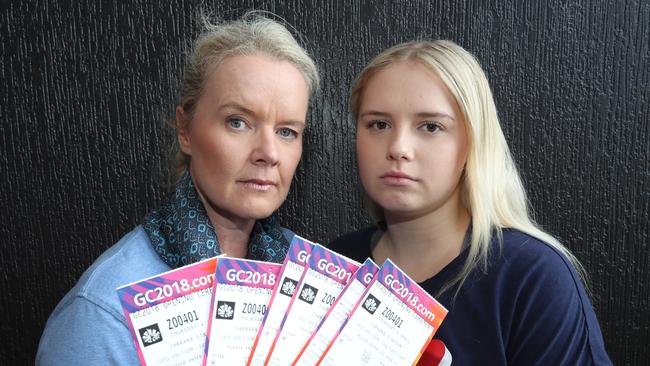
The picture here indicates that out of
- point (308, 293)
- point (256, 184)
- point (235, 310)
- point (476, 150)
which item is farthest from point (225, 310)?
point (476, 150)

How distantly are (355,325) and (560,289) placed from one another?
17.9 inches

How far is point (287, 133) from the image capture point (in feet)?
4.11

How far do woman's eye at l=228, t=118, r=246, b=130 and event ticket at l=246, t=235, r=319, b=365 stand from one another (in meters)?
0.38

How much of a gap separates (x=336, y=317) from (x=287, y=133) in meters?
0.50

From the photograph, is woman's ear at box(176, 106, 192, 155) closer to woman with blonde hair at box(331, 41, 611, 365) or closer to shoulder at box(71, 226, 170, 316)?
shoulder at box(71, 226, 170, 316)

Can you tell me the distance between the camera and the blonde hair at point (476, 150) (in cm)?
116

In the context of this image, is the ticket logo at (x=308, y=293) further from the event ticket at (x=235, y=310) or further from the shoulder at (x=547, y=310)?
the shoulder at (x=547, y=310)

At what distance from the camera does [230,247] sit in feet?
4.30

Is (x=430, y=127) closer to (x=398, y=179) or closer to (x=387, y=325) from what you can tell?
(x=398, y=179)

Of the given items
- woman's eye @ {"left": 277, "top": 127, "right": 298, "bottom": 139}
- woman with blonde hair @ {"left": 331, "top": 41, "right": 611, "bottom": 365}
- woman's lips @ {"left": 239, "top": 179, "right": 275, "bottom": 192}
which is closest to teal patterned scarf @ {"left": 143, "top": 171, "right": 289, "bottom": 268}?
woman's lips @ {"left": 239, "top": 179, "right": 275, "bottom": 192}

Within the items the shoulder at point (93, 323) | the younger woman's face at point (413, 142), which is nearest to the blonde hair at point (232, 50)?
the younger woman's face at point (413, 142)

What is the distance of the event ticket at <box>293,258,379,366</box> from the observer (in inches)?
A: 33.5

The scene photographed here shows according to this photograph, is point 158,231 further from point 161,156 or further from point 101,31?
point 101,31

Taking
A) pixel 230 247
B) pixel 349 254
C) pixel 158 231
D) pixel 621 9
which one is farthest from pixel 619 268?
pixel 158 231
